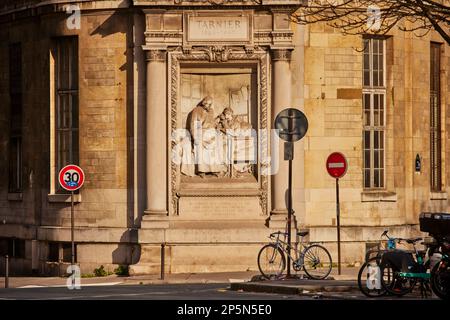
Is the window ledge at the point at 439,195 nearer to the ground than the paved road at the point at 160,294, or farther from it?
farther from it

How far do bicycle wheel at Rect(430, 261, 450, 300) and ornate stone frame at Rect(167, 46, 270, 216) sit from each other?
12.4 metres

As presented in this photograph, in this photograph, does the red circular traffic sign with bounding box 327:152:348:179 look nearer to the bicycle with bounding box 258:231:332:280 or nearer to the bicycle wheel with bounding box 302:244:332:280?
the bicycle with bounding box 258:231:332:280

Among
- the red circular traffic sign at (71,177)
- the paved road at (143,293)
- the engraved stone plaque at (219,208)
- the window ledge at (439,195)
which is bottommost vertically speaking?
the paved road at (143,293)

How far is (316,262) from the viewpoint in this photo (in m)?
32.9

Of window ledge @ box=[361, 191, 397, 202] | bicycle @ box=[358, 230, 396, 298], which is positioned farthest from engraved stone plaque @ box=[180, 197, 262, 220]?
bicycle @ box=[358, 230, 396, 298]

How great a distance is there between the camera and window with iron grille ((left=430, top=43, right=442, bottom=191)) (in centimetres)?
4106

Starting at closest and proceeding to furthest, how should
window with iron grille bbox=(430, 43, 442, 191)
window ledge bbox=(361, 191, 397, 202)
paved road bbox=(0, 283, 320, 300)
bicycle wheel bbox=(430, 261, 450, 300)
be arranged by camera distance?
bicycle wheel bbox=(430, 261, 450, 300) → paved road bbox=(0, 283, 320, 300) → window ledge bbox=(361, 191, 397, 202) → window with iron grille bbox=(430, 43, 442, 191)

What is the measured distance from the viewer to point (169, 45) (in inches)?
Result: 1435

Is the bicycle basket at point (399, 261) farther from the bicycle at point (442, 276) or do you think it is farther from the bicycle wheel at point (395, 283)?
the bicycle at point (442, 276)

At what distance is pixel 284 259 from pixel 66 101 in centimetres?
879

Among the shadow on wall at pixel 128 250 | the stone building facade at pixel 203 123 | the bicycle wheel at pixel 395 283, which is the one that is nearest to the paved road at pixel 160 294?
the bicycle wheel at pixel 395 283

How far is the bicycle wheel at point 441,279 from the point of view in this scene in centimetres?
2438

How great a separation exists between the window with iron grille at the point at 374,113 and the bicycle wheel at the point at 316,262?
3.51m
